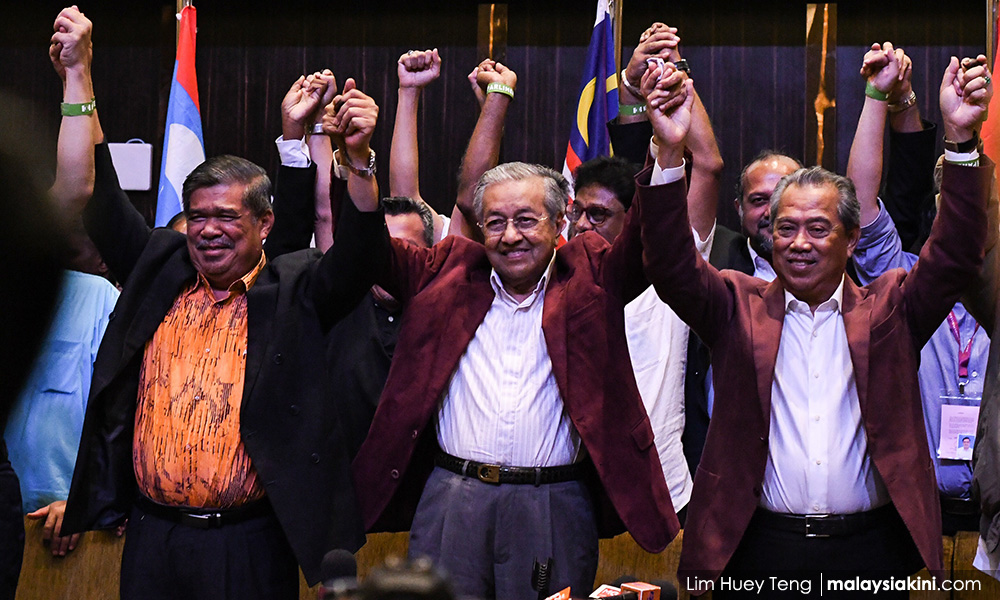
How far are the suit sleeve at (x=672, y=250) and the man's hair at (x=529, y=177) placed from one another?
32cm

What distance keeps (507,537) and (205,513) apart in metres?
0.66

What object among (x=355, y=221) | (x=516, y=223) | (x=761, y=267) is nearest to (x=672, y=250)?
(x=516, y=223)

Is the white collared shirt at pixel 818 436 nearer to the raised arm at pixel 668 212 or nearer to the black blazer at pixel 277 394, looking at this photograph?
the raised arm at pixel 668 212

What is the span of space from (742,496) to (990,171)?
2.72 feet

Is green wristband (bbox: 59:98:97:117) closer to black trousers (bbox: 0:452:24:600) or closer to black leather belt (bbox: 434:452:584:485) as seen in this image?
black trousers (bbox: 0:452:24:600)

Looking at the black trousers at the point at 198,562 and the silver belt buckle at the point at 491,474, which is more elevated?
the silver belt buckle at the point at 491,474

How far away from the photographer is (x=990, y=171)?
220 centimetres

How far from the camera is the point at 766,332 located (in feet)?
7.63

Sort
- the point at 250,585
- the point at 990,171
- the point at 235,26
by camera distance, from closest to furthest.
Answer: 1. the point at 990,171
2. the point at 250,585
3. the point at 235,26

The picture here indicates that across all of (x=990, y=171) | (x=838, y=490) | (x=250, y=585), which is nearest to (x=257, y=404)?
(x=250, y=585)

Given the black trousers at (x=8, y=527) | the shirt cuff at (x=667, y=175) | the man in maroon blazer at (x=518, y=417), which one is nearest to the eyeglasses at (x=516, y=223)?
the man in maroon blazer at (x=518, y=417)

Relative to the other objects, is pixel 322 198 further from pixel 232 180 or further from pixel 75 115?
pixel 75 115

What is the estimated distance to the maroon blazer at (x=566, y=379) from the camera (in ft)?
7.70

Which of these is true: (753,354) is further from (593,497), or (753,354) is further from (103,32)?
(103,32)
